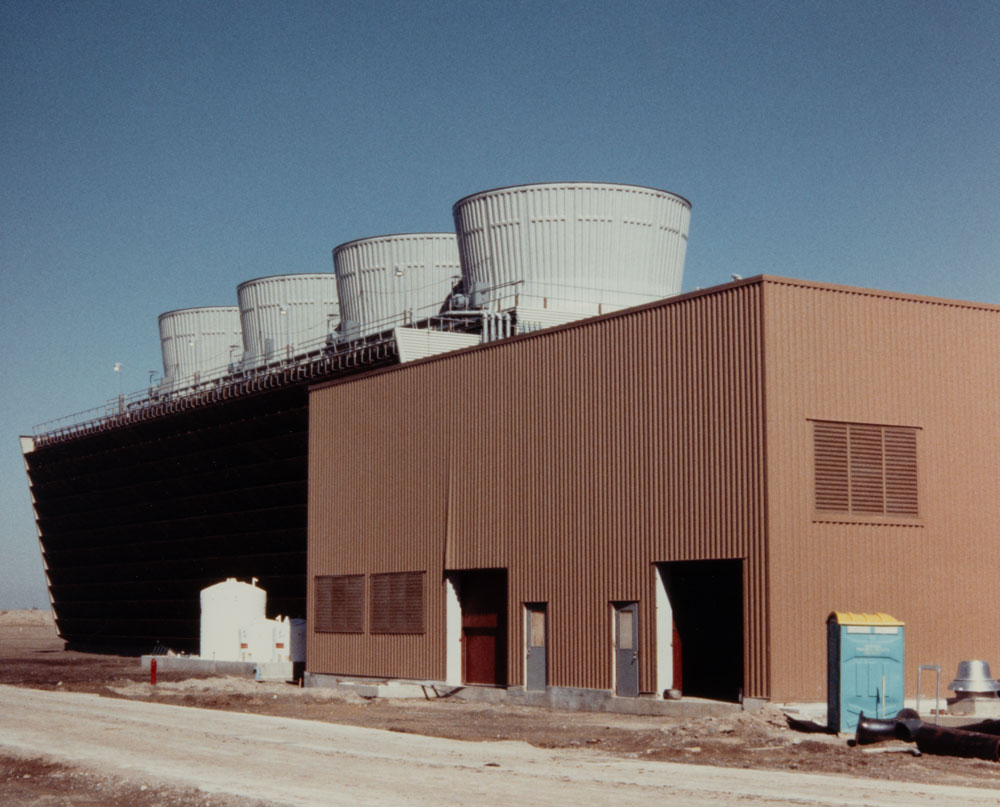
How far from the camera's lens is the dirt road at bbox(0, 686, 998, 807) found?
1664cm

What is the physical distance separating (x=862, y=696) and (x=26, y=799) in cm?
1446

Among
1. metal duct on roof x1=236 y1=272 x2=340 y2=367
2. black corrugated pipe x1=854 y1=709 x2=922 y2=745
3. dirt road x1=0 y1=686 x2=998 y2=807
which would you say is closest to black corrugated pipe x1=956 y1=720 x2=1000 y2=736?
black corrugated pipe x1=854 y1=709 x2=922 y2=745

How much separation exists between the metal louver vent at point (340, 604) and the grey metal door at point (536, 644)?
8.48 meters

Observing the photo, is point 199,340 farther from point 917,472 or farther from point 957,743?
point 957,743

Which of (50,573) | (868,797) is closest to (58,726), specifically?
(868,797)

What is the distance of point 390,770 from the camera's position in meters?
19.7

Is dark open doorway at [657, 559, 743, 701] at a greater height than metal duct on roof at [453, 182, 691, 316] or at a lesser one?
lesser

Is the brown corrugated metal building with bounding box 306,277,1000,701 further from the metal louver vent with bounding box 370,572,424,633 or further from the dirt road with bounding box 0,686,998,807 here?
the dirt road with bounding box 0,686,998,807

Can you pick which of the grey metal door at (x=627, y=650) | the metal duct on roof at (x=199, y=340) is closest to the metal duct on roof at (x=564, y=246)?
the grey metal door at (x=627, y=650)

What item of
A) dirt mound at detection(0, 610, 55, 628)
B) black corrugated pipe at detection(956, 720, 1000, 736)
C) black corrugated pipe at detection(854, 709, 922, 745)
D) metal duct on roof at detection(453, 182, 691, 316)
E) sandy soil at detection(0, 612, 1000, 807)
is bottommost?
dirt mound at detection(0, 610, 55, 628)

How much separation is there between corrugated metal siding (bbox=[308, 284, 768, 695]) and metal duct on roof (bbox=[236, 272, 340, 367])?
1093 inches

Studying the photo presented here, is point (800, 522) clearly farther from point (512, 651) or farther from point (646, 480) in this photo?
point (512, 651)

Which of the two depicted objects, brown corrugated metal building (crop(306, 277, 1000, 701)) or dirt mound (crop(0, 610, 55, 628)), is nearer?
brown corrugated metal building (crop(306, 277, 1000, 701))

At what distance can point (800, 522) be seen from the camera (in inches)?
1145
